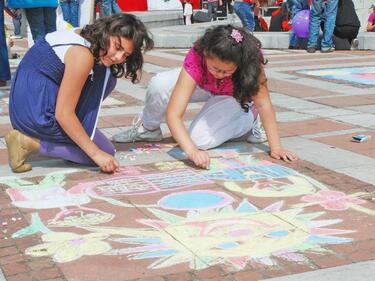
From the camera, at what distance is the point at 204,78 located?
3.99 meters

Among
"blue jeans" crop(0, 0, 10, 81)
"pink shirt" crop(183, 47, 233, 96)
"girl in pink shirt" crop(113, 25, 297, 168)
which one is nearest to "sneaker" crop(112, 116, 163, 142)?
"girl in pink shirt" crop(113, 25, 297, 168)

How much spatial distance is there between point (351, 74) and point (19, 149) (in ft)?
16.2

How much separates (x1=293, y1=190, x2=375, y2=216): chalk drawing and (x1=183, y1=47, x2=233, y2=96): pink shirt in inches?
41.2

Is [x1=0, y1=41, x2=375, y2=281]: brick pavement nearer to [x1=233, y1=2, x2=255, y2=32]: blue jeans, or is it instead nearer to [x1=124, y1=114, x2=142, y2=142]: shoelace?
[x1=124, y1=114, x2=142, y2=142]: shoelace

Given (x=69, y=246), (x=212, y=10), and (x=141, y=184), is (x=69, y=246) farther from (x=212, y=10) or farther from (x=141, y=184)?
(x=212, y=10)

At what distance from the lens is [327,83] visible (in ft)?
23.1

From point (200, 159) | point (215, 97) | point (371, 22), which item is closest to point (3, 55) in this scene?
point (215, 97)

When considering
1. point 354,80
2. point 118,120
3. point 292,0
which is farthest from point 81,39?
point 292,0

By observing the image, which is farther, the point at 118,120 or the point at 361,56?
the point at 361,56

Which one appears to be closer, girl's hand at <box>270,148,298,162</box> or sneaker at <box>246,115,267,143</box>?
girl's hand at <box>270,148,298,162</box>

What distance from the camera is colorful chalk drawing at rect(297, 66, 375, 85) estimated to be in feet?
23.7

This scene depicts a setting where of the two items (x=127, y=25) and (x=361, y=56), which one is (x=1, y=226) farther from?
(x=361, y=56)

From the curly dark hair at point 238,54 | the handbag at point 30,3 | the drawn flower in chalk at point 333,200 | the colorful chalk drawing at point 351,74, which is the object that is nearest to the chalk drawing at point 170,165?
the curly dark hair at point 238,54

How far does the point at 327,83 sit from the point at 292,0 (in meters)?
5.59
